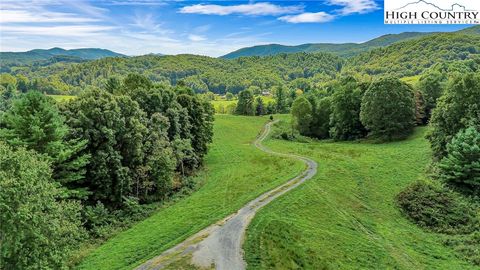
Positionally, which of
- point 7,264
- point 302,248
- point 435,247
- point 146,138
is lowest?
point 435,247

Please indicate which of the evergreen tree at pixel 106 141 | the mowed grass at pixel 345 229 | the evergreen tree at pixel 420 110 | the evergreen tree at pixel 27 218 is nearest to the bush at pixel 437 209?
the mowed grass at pixel 345 229

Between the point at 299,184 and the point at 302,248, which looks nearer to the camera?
the point at 302,248

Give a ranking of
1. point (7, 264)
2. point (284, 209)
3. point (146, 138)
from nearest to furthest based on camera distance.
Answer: point (7, 264) → point (284, 209) → point (146, 138)

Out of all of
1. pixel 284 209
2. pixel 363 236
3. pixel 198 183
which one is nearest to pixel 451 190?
pixel 363 236

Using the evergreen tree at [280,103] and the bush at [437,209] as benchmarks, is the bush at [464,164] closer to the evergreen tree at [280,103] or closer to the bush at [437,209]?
the bush at [437,209]

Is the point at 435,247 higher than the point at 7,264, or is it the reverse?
the point at 7,264

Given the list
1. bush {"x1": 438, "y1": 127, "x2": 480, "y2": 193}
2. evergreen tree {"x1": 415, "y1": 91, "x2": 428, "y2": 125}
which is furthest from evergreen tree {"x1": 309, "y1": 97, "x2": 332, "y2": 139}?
bush {"x1": 438, "y1": 127, "x2": 480, "y2": 193}

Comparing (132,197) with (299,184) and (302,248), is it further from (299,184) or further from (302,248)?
(302,248)

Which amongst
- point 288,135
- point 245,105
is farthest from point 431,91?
point 245,105
